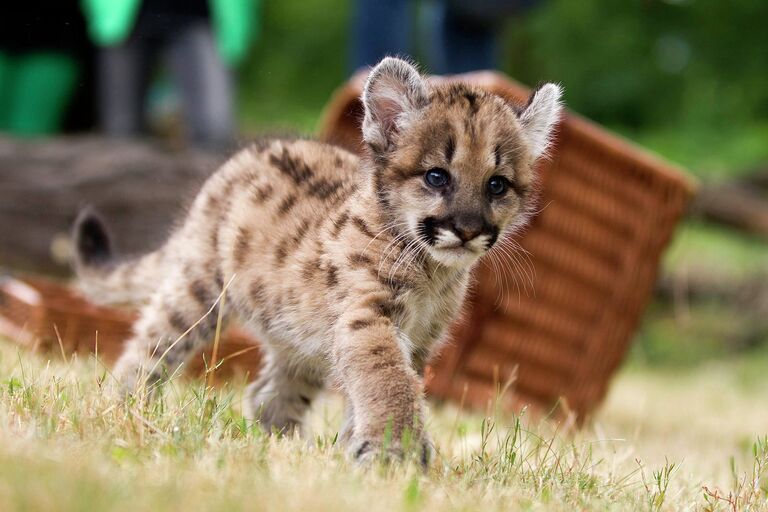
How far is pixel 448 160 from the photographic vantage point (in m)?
3.46

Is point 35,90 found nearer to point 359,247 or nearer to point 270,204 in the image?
point 270,204

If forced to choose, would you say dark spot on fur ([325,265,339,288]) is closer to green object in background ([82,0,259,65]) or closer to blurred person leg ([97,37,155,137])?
green object in background ([82,0,259,65])

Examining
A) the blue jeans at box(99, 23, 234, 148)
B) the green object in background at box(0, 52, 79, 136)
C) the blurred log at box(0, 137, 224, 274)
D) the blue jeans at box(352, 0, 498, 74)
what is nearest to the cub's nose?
the blue jeans at box(352, 0, 498, 74)

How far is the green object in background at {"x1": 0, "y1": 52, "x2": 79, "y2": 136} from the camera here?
851 centimetres

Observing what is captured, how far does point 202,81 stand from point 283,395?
3540mm

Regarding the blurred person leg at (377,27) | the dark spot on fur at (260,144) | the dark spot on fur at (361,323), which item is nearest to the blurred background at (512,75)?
the blurred person leg at (377,27)

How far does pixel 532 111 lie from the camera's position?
3.84 metres

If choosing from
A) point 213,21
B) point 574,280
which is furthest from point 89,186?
point 574,280

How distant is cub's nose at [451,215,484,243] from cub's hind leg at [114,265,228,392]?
3.82ft

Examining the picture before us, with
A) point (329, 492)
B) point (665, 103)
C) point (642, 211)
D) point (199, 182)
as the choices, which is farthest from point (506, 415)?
point (665, 103)

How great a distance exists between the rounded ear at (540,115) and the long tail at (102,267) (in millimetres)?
1831

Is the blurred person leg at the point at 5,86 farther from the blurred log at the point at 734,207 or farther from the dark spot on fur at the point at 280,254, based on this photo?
the blurred log at the point at 734,207

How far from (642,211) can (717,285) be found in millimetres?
5036

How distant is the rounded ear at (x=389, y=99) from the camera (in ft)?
11.9
